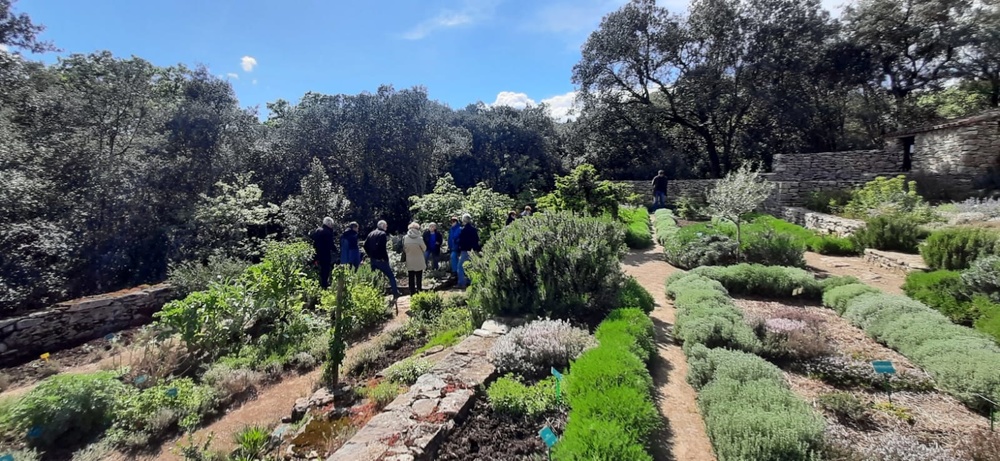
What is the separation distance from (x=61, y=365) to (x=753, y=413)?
30.8 ft

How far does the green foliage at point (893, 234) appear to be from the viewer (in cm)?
894

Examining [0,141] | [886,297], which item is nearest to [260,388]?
[886,297]

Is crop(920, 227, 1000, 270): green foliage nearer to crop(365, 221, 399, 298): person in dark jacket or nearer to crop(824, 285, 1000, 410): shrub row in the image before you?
crop(824, 285, 1000, 410): shrub row

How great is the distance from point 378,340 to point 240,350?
191 cm

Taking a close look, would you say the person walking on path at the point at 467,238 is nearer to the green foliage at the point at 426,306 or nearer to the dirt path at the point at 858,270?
the green foliage at the point at 426,306

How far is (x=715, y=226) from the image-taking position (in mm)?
11383

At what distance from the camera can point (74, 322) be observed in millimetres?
7461

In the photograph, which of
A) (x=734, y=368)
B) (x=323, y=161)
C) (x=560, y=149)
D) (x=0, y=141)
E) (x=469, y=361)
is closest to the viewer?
(x=734, y=368)

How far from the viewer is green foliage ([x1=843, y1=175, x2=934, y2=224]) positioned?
32.8ft

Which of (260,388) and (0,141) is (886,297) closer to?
(260,388)

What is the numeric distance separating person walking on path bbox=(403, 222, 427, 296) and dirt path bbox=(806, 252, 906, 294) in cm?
802

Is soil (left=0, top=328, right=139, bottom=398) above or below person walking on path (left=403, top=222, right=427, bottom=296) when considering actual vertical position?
below

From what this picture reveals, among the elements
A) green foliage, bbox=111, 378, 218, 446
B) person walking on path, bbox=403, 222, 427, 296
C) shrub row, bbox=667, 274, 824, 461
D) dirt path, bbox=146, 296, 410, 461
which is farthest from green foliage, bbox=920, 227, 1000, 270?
green foliage, bbox=111, 378, 218, 446

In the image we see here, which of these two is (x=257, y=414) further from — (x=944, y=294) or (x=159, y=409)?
(x=944, y=294)
